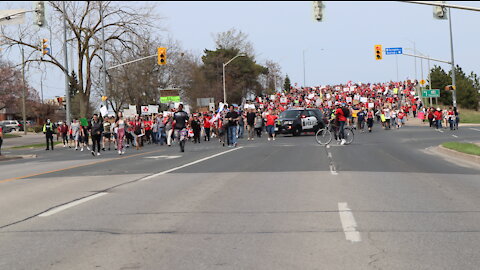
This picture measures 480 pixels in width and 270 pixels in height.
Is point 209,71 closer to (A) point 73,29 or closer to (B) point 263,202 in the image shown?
(A) point 73,29

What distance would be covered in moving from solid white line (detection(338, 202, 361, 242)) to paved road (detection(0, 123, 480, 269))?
25 millimetres

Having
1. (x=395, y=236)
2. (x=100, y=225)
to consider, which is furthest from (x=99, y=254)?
(x=395, y=236)

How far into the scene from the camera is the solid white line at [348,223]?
268 inches

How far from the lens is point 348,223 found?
7.64 meters

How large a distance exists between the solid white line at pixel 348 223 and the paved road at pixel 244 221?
0.08 ft

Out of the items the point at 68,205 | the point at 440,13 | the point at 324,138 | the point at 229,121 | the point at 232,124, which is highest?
the point at 440,13

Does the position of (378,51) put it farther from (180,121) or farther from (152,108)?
(152,108)

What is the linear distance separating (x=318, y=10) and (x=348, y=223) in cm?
1598

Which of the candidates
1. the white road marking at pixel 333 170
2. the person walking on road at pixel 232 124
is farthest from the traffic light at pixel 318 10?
the white road marking at pixel 333 170

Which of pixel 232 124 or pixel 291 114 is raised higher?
pixel 291 114

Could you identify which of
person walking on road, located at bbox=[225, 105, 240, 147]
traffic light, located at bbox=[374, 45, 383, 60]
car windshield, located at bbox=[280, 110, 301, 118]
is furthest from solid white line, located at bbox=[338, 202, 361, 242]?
traffic light, located at bbox=[374, 45, 383, 60]

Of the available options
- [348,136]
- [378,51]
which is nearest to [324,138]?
[348,136]

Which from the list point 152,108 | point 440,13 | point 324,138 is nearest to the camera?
point 440,13

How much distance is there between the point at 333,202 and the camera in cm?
947
